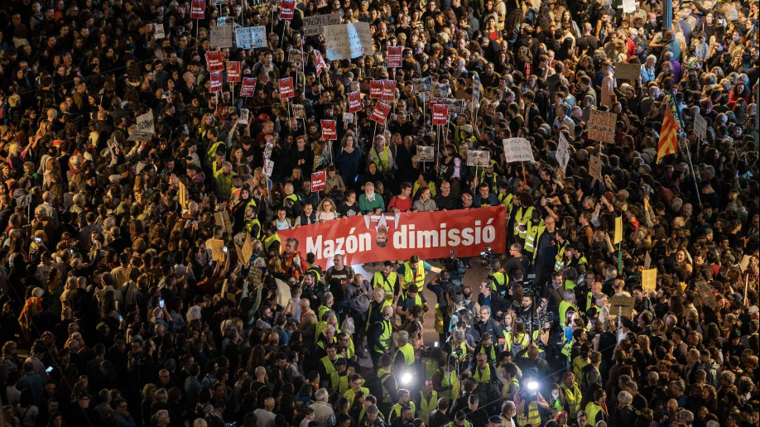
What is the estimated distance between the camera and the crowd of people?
13.9m

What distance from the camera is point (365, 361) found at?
49.9 ft

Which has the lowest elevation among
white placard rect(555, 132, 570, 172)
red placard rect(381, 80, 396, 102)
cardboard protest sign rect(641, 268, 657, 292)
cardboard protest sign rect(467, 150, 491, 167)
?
cardboard protest sign rect(641, 268, 657, 292)

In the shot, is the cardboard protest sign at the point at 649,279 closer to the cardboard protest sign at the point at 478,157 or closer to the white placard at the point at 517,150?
the white placard at the point at 517,150

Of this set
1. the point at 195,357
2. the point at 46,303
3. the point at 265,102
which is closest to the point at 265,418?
the point at 195,357

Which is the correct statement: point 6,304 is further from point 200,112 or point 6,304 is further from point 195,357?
point 200,112

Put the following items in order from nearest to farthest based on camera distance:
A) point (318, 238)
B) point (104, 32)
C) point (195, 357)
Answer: point (195, 357), point (318, 238), point (104, 32)

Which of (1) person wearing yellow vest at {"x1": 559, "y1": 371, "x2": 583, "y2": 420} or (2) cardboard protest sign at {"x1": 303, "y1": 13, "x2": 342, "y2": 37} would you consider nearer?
(1) person wearing yellow vest at {"x1": 559, "y1": 371, "x2": 583, "y2": 420}

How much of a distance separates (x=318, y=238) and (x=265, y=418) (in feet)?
14.6

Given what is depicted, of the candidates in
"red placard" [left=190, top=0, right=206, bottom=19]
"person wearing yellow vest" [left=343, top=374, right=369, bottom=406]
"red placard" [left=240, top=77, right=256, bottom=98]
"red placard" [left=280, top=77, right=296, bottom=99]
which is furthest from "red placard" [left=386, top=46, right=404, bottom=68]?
"person wearing yellow vest" [left=343, top=374, right=369, bottom=406]

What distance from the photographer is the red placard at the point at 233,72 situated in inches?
755

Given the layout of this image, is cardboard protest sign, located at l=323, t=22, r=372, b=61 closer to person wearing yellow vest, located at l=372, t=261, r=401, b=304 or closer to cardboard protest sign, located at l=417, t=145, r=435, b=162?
cardboard protest sign, located at l=417, t=145, r=435, b=162

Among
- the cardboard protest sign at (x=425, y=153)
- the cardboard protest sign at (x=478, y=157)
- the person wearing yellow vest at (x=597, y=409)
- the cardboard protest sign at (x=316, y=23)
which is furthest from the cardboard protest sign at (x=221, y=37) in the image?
the person wearing yellow vest at (x=597, y=409)

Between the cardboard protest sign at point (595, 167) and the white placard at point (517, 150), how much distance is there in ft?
2.89

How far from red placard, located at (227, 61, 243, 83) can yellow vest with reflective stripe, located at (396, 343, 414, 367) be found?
608 cm
